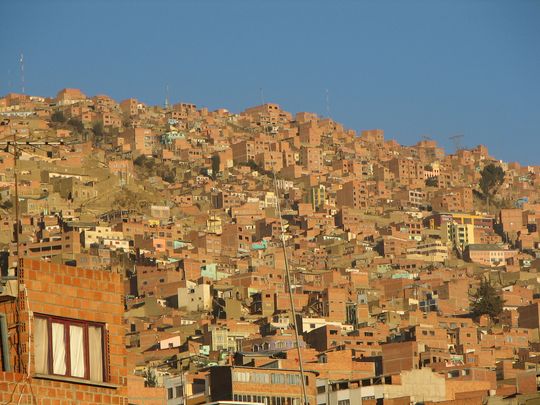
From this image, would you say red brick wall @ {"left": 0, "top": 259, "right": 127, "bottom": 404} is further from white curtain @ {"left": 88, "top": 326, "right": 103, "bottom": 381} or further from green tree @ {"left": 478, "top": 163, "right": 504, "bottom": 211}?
green tree @ {"left": 478, "top": 163, "right": 504, "bottom": 211}

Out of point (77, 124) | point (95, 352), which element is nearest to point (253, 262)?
point (77, 124)

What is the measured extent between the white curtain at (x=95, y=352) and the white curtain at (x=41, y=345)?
412 mm

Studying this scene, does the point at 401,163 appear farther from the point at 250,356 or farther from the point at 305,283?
the point at 250,356

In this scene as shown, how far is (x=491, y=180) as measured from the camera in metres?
170

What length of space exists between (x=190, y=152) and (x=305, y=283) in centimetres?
5720

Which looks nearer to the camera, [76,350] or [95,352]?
[76,350]

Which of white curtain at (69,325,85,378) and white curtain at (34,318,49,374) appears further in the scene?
white curtain at (69,325,85,378)

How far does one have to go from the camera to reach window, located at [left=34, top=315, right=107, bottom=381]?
1019 cm

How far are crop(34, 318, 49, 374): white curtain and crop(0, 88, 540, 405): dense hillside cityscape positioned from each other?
11mm

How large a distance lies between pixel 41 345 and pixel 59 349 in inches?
6.0

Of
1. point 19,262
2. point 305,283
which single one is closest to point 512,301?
point 305,283

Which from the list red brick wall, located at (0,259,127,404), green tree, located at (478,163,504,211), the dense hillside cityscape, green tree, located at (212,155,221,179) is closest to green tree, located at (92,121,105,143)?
the dense hillside cityscape

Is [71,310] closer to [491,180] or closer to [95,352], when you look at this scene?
[95,352]

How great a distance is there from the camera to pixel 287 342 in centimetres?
6919
